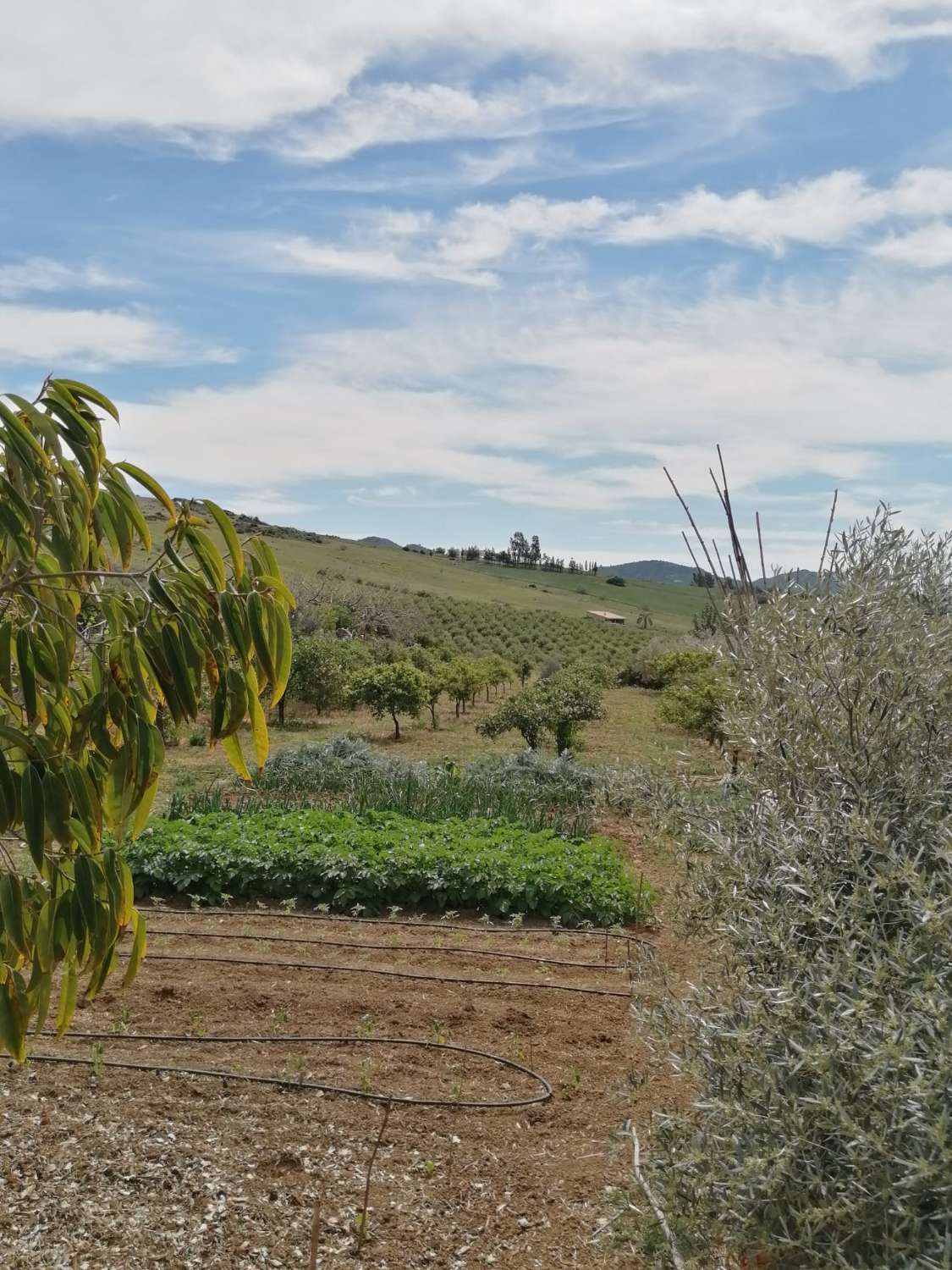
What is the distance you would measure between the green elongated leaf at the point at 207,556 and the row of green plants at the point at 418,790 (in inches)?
280

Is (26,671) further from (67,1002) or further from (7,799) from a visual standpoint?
(67,1002)

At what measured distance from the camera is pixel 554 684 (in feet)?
62.5

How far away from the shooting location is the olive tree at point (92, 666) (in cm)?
202

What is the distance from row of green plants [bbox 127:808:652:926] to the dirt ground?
1.15m

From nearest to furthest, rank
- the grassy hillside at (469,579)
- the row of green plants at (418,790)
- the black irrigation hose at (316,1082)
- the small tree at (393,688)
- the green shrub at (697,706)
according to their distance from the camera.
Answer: the black irrigation hose at (316,1082)
the row of green plants at (418,790)
the green shrub at (697,706)
the small tree at (393,688)
the grassy hillside at (469,579)

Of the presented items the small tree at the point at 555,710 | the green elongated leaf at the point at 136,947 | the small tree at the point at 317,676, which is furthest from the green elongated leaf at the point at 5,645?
the small tree at the point at 317,676

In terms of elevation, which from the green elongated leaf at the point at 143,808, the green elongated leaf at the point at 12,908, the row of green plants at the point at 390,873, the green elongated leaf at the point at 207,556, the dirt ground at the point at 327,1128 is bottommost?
the dirt ground at the point at 327,1128

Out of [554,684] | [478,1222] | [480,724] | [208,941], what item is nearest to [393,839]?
[208,941]

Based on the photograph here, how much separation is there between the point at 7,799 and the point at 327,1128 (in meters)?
3.48

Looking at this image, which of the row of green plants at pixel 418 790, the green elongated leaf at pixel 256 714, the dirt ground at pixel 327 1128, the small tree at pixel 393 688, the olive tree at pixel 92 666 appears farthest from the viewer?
the small tree at pixel 393 688

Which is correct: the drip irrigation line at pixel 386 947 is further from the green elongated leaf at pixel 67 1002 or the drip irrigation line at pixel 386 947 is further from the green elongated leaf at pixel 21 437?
the green elongated leaf at pixel 21 437

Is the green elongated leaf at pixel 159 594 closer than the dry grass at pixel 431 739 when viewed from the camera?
Yes

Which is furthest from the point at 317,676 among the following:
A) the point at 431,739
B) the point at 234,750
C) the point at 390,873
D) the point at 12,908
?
the point at 12,908

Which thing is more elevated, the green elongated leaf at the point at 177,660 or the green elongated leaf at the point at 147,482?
the green elongated leaf at the point at 147,482
